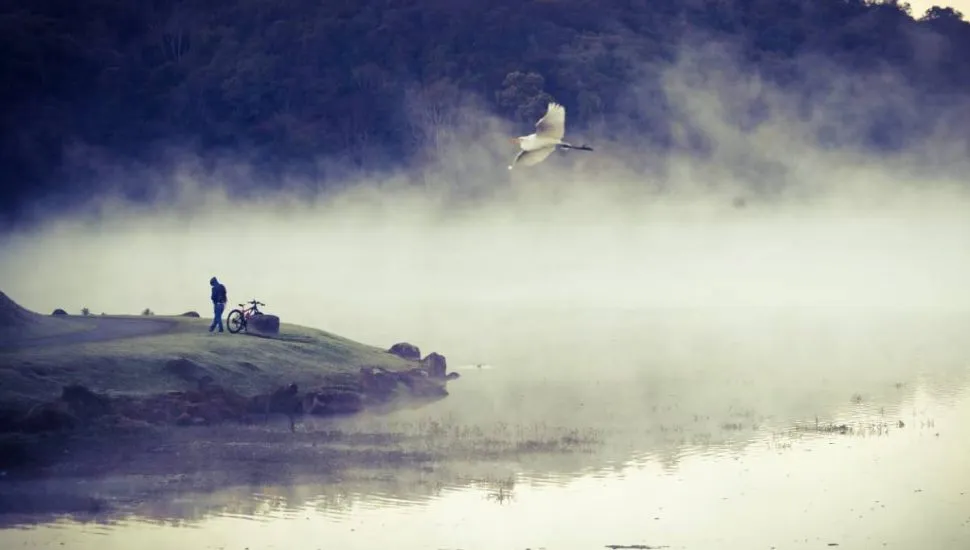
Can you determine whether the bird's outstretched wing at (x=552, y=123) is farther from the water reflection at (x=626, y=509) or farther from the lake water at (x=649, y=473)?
the water reflection at (x=626, y=509)

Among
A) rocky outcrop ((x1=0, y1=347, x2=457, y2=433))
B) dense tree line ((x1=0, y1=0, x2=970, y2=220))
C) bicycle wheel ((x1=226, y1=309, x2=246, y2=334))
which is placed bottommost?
rocky outcrop ((x1=0, y1=347, x2=457, y2=433))

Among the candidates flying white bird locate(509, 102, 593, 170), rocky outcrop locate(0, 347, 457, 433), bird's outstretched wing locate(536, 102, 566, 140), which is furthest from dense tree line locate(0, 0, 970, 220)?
bird's outstretched wing locate(536, 102, 566, 140)

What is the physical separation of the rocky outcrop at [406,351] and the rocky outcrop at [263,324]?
437cm

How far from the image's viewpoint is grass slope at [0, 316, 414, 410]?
1563 inches

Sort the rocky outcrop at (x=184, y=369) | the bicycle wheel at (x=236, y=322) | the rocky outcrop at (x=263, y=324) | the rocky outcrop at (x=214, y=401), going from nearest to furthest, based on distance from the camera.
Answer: the rocky outcrop at (x=214, y=401)
the rocky outcrop at (x=184, y=369)
the bicycle wheel at (x=236, y=322)
the rocky outcrop at (x=263, y=324)

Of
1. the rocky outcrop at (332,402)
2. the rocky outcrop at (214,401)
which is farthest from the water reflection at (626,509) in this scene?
the rocky outcrop at (332,402)

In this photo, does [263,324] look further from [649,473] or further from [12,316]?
[649,473]

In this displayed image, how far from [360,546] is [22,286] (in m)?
51.6

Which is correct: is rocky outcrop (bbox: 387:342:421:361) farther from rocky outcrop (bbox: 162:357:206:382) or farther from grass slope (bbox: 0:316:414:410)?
rocky outcrop (bbox: 162:357:206:382)

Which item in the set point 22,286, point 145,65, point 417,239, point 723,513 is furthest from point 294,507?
point 145,65

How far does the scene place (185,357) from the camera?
42438 mm

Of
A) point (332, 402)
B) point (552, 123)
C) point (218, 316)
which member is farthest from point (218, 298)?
point (552, 123)

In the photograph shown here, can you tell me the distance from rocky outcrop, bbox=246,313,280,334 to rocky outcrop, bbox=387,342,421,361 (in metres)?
4.37

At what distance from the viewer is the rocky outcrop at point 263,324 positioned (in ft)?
154
